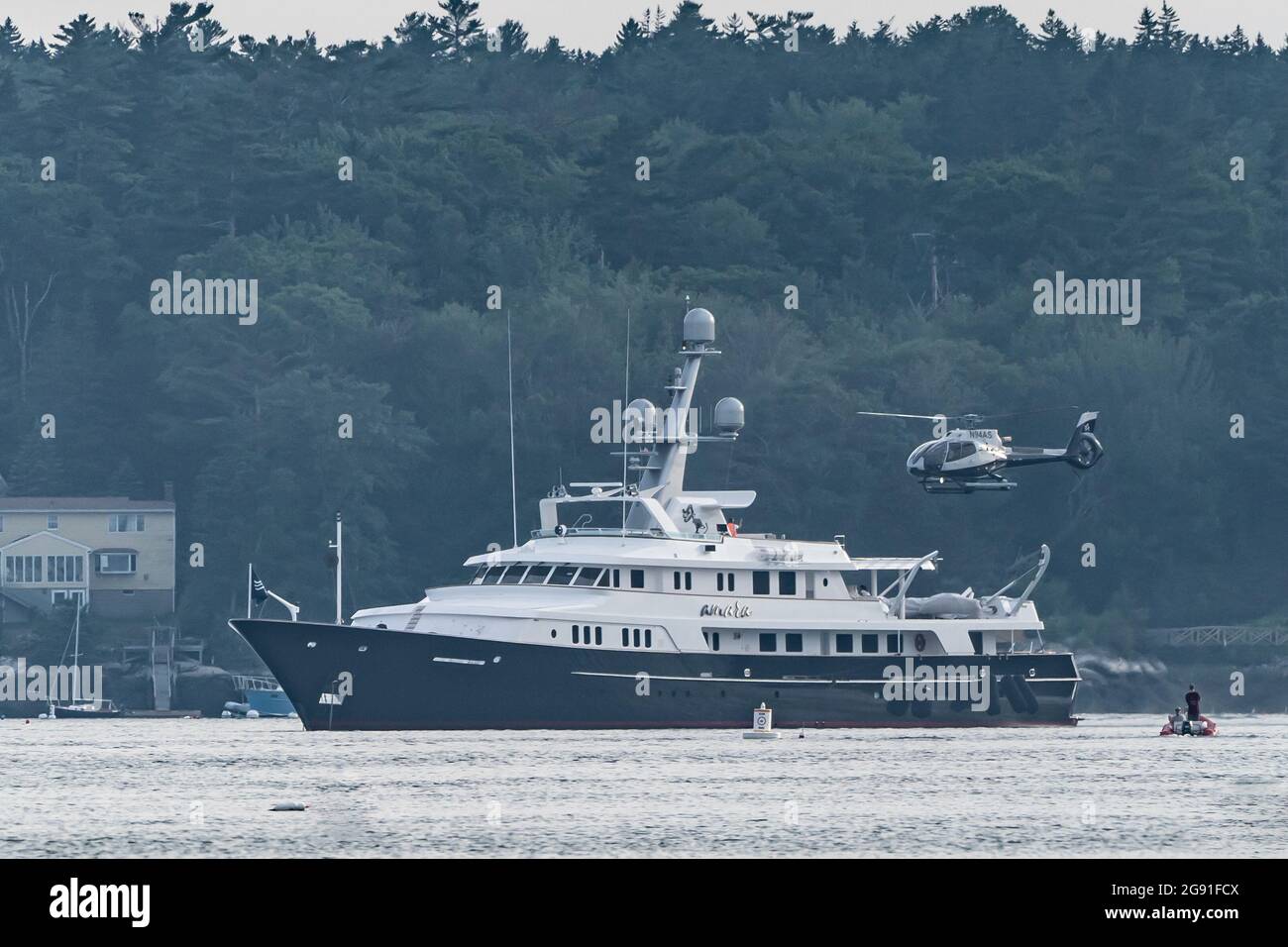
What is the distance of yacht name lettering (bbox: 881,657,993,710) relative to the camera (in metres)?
74.7

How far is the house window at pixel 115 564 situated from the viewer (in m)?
122

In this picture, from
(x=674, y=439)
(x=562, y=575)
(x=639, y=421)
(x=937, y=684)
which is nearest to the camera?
(x=562, y=575)

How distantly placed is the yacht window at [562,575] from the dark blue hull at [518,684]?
1791 mm

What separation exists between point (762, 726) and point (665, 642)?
3020 mm

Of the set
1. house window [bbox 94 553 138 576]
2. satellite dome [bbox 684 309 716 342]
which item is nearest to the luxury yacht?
satellite dome [bbox 684 309 716 342]

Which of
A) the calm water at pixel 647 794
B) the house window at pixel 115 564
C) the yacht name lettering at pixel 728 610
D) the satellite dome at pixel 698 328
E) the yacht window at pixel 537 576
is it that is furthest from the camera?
the house window at pixel 115 564

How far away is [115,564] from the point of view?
122062mm

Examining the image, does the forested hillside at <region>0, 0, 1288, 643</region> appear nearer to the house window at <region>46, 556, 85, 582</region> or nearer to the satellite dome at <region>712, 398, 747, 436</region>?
the house window at <region>46, 556, 85, 582</region>

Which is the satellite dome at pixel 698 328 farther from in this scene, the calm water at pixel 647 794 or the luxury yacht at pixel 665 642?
the calm water at pixel 647 794

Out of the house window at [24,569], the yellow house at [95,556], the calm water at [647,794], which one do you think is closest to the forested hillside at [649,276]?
the yellow house at [95,556]

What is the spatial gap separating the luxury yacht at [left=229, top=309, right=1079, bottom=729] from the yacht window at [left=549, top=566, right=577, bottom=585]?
0.15ft

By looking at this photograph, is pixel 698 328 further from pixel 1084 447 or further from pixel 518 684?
pixel 518 684

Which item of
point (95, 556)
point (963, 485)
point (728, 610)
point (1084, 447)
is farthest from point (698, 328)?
point (95, 556)

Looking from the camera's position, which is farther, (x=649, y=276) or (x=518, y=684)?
(x=649, y=276)
